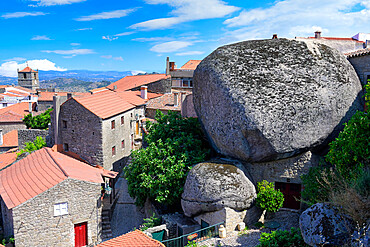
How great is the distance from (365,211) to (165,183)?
1164 centimetres

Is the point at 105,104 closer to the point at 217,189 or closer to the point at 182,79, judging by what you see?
the point at 217,189

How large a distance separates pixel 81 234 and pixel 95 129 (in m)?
8.56

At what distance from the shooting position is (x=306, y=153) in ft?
56.9

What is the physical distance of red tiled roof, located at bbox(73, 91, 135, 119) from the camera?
85.4 feet

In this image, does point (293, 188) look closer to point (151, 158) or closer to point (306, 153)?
point (306, 153)

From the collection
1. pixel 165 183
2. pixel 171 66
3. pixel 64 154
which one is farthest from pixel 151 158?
pixel 171 66

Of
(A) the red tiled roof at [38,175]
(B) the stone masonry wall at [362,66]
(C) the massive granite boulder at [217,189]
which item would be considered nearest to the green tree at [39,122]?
(A) the red tiled roof at [38,175]

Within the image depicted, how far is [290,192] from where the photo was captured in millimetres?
17750

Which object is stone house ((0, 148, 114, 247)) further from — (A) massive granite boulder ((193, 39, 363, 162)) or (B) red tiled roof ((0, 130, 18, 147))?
(B) red tiled roof ((0, 130, 18, 147))

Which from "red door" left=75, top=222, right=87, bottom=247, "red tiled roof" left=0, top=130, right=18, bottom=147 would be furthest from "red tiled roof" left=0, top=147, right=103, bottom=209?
"red tiled roof" left=0, top=130, right=18, bottom=147

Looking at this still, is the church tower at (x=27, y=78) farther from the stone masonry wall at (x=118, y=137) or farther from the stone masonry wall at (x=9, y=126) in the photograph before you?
the stone masonry wall at (x=118, y=137)

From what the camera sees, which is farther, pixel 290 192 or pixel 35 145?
pixel 35 145

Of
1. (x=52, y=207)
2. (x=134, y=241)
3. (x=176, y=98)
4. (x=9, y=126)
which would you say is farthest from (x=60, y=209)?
(x=9, y=126)

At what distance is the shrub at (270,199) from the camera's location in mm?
16547
